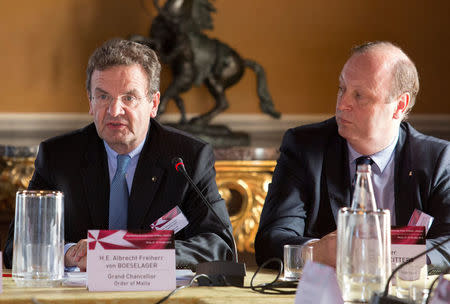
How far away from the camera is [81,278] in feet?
6.02

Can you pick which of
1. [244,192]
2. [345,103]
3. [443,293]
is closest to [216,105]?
[244,192]

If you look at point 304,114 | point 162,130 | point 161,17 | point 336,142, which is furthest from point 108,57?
point 304,114

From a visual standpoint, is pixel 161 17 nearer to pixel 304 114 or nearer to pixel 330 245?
pixel 304 114

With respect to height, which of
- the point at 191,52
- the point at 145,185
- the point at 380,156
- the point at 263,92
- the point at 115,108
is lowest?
the point at 145,185

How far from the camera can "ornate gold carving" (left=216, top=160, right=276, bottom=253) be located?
4.43 m

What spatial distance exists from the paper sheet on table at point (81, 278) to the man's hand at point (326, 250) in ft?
1.02

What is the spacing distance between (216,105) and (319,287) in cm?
351

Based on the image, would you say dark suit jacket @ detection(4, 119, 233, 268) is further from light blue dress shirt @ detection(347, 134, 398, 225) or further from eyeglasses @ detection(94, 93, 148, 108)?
light blue dress shirt @ detection(347, 134, 398, 225)

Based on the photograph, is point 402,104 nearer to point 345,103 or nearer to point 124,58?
point 345,103

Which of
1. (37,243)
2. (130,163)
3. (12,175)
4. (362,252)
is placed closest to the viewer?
(362,252)

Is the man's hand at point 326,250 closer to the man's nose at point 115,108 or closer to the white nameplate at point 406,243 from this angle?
the white nameplate at point 406,243

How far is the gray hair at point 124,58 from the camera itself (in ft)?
8.20

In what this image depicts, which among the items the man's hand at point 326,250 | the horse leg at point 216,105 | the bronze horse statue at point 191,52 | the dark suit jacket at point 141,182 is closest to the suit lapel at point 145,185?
the dark suit jacket at point 141,182

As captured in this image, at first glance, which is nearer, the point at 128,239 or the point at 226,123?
the point at 128,239
